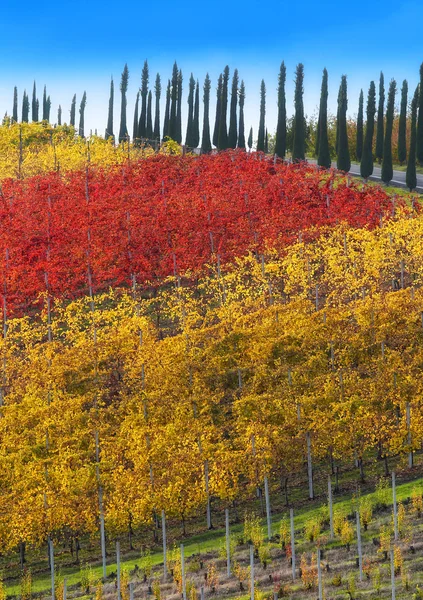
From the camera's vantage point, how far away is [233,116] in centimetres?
9875

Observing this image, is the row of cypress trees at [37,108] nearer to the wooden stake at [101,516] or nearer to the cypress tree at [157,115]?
the cypress tree at [157,115]

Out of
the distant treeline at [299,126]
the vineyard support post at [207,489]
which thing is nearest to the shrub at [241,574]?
the vineyard support post at [207,489]

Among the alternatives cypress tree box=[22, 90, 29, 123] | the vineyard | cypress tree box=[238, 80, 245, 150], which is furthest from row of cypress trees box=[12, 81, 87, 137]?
the vineyard

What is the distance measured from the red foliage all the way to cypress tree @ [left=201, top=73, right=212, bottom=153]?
27.6 m

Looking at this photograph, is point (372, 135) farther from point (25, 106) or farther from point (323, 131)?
point (25, 106)

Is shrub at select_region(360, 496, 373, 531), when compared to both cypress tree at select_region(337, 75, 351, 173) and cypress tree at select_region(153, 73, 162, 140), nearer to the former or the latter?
cypress tree at select_region(337, 75, 351, 173)

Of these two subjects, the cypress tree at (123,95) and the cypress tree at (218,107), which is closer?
the cypress tree at (218,107)

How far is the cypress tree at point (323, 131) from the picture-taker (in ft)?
267

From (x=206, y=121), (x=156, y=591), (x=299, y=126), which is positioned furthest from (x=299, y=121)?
(x=156, y=591)

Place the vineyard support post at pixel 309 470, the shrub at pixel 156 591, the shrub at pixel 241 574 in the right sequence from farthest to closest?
the vineyard support post at pixel 309 470
the shrub at pixel 241 574
the shrub at pixel 156 591

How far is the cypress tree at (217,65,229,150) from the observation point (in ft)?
314

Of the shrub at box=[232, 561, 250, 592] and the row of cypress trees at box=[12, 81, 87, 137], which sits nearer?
the shrub at box=[232, 561, 250, 592]

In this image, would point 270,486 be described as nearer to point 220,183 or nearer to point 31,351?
point 31,351

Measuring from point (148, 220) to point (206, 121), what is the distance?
45709 mm
